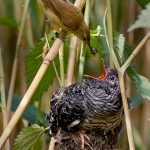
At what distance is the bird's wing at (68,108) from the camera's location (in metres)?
0.95

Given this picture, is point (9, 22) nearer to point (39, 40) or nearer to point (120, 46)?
point (39, 40)

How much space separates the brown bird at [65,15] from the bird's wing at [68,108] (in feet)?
0.47

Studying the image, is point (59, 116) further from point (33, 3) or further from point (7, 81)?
point (7, 81)

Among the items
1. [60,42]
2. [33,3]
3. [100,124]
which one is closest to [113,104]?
[100,124]

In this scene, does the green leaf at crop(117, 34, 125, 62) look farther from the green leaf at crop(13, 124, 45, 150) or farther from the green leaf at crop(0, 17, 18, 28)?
the green leaf at crop(0, 17, 18, 28)

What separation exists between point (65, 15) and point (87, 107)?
0.75 feet

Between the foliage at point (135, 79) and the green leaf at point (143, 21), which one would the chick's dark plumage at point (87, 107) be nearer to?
the foliage at point (135, 79)

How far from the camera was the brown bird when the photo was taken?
0.79m

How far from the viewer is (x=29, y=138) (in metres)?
1.00

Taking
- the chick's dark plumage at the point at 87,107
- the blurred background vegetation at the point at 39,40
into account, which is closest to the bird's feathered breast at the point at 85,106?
the chick's dark plumage at the point at 87,107

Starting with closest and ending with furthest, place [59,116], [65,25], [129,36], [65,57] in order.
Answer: [65,25] < [59,116] < [65,57] < [129,36]

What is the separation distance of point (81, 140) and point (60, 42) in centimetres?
24

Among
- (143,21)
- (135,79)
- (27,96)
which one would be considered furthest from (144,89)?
(143,21)

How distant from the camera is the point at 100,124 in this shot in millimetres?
980
